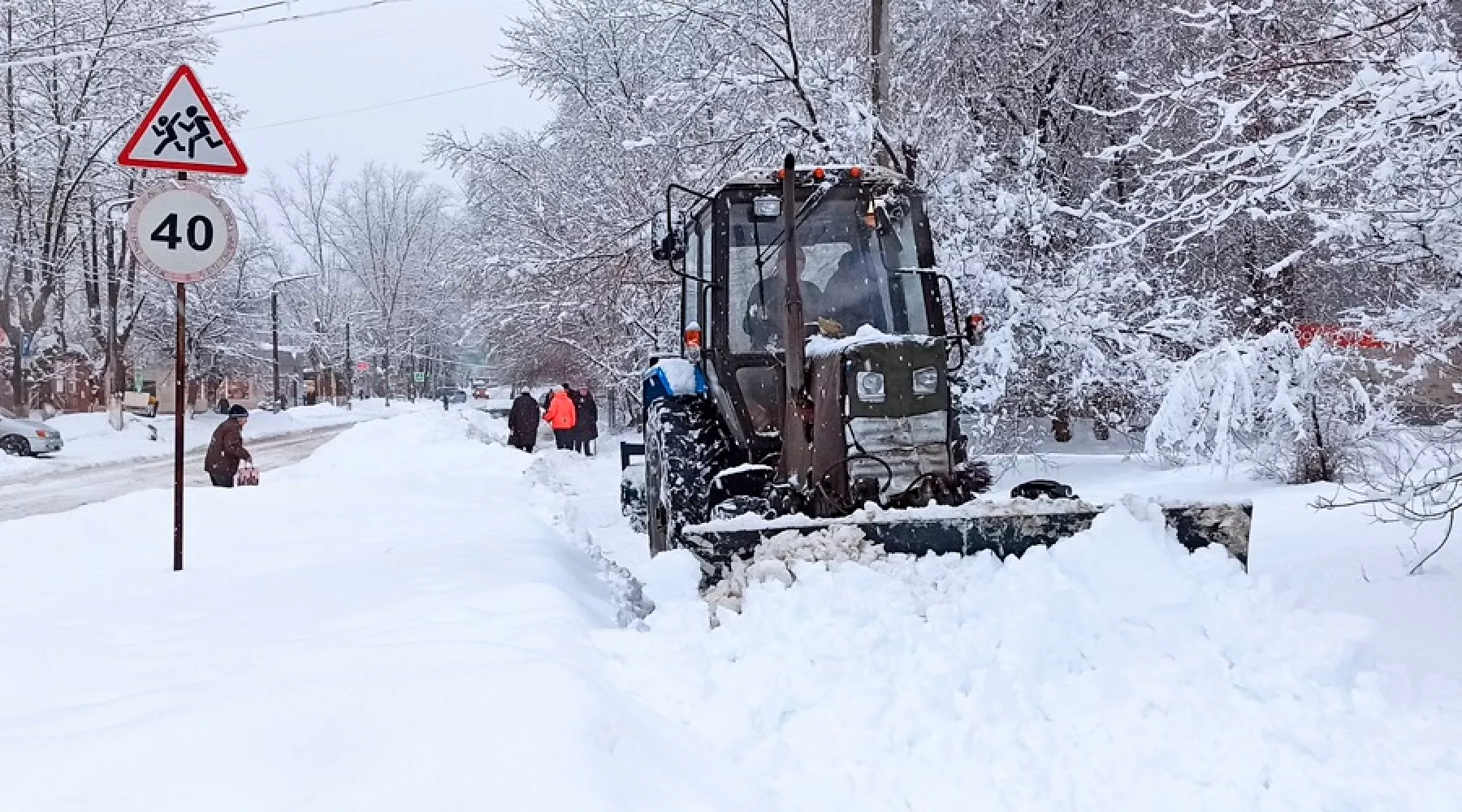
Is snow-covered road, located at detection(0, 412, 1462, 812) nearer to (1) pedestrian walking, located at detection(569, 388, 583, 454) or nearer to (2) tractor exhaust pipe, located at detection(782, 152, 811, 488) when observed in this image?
(2) tractor exhaust pipe, located at detection(782, 152, 811, 488)

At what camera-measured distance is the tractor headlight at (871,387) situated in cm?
523

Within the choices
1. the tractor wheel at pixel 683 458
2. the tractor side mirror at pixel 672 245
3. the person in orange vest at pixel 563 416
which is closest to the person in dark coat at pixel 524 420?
the person in orange vest at pixel 563 416

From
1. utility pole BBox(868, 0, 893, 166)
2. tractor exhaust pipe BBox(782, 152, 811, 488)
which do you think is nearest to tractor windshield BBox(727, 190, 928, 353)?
tractor exhaust pipe BBox(782, 152, 811, 488)

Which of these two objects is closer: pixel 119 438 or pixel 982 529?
pixel 982 529

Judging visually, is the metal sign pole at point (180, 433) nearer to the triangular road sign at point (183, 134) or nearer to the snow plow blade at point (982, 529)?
the triangular road sign at point (183, 134)

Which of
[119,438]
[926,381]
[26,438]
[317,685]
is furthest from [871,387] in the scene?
[119,438]

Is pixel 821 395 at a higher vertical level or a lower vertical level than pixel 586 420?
higher

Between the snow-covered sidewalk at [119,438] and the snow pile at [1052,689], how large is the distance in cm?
1674

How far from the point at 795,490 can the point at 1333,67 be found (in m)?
3.34

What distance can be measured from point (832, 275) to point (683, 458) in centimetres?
136

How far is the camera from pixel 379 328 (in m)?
64.0

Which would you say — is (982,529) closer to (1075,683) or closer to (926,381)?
(1075,683)

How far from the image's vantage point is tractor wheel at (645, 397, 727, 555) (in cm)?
619

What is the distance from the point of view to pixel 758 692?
358 cm
